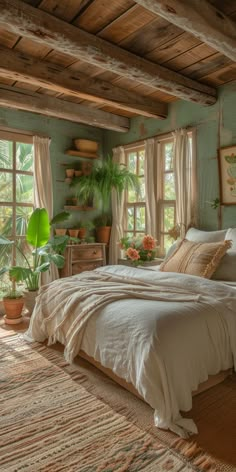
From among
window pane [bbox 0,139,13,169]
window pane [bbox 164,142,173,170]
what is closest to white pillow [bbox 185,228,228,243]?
window pane [bbox 164,142,173,170]

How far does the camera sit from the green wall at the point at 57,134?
4121 mm

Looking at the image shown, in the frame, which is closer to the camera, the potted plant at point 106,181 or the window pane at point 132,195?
the potted plant at point 106,181

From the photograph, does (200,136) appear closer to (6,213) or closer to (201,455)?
(6,213)

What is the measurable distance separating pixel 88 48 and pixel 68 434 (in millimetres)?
2668

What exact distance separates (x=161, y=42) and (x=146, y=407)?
108 inches

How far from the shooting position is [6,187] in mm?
4098

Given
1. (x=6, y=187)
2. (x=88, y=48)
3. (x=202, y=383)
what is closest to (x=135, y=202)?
(x=6, y=187)

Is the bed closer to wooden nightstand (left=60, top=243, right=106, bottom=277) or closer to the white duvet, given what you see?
the white duvet

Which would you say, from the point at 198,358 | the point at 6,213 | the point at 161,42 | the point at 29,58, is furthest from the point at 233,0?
the point at 6,213

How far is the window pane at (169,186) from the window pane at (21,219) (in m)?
1.90

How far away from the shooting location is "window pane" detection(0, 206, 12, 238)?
4.08 meters

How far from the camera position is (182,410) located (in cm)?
170

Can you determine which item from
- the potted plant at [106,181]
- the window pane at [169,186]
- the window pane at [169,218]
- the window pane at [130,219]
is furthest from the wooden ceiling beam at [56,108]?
the window pane at [169,218]

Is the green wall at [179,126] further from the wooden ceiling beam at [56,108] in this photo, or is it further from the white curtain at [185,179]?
the wooden ceiling beam at [56,108]
